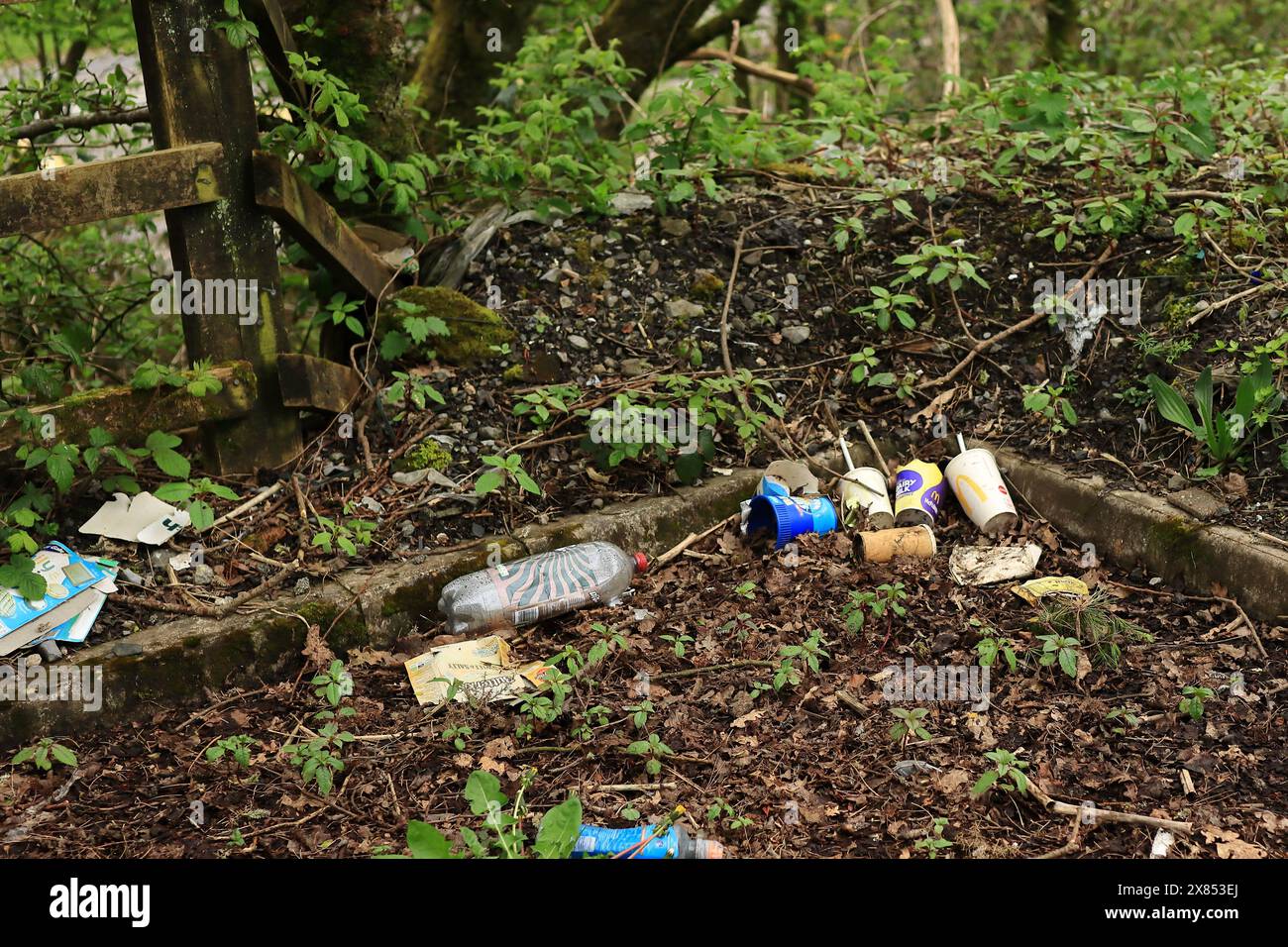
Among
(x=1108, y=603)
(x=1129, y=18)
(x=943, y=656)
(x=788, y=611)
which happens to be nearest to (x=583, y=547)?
(x=788, y=611)

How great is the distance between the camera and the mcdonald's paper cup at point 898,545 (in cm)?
357

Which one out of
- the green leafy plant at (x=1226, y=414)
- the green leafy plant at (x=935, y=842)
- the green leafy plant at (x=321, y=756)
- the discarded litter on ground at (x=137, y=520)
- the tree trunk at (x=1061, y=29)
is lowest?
the green leafy plant at (x=935, y=842)

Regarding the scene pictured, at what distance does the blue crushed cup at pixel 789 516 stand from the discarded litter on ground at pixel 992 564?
1.45 feet

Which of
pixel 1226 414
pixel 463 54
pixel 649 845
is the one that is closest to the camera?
pixel 649 845

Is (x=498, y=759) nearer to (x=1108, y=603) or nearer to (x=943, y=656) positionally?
(x=943, y=656)

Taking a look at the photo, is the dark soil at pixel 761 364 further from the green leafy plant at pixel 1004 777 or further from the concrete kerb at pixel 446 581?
the green leafy plant at pixel 1004 777

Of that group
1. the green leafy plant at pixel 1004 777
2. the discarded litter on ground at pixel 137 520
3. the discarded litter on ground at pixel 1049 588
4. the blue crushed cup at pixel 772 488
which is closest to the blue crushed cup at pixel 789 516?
the blue crushed cup at pixel 772 488

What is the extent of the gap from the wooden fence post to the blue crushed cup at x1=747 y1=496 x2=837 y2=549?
1657 mm

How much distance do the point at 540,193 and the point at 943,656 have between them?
267 centimetres

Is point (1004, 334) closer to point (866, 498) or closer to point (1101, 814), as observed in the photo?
point (866, 498)

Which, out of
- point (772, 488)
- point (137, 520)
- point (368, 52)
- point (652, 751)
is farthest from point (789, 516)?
point (368, 52)

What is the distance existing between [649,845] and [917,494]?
1854 mm

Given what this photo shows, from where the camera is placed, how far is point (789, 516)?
3629mm

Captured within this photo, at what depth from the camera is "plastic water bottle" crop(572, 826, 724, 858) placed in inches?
92.3
